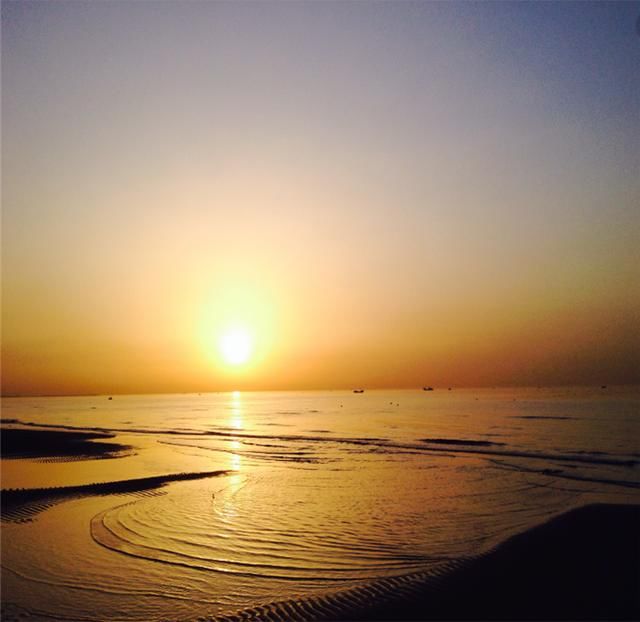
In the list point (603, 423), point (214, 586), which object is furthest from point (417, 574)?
point (603, 423)

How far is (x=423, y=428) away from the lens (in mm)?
56125

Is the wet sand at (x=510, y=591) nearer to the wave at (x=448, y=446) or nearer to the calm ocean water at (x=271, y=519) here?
the calm ocean water at (x=271, y=519)

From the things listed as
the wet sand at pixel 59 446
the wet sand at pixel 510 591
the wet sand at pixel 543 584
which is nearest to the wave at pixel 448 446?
the wet sand at pixel 59 446

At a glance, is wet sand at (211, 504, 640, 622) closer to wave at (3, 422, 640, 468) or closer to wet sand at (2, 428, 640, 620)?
wet sand at (2, 428, 640, 620)

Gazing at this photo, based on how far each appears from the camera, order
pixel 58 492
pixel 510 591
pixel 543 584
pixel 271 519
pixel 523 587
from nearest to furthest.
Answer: pixel 510 591 < pixel 523 587 < pixel 543 584 < pixel 271 519 < pixel 58 492

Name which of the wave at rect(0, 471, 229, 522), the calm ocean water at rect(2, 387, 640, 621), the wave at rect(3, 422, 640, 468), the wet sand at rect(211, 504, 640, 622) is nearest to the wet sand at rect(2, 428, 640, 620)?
the wet sand at rect(211, 504, 640, 622)

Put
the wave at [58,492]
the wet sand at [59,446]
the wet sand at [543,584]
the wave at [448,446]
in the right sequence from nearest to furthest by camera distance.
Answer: the wet sand at [543,584]
the wave at [58,492]
the wave at [448,446]
the wet sand at [59,446]

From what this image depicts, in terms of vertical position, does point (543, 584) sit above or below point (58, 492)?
above

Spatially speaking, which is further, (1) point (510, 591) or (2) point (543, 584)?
(2) point (543, 584)

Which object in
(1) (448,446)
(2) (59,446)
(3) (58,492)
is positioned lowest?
(1) (448,446)

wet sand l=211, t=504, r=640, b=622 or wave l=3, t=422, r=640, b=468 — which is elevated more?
wet sand l=211, t=504, r=640, b=622

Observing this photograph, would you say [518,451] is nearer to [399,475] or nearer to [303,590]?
[399,475]

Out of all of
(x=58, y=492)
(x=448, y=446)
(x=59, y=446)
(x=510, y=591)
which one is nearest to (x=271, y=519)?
(x=510, y=591)

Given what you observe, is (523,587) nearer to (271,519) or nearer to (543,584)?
(543,584)
